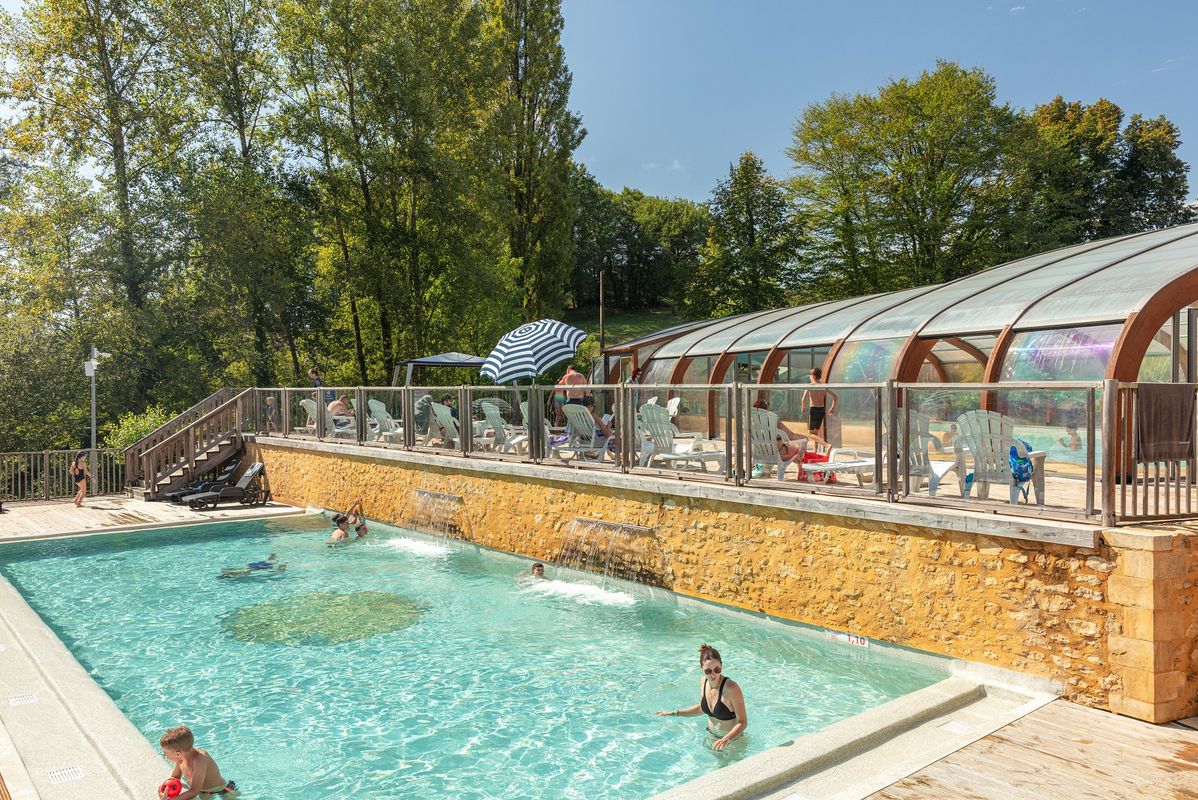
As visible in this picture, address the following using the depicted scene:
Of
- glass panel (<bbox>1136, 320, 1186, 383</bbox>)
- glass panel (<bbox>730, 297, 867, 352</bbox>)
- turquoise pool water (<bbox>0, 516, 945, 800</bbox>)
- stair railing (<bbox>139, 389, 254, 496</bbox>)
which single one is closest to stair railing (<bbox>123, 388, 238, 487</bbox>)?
stair railing (<bbox>139, 389, 254, 496</bbox>)

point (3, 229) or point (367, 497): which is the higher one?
point (3, 229)

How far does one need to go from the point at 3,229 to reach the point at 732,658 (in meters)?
30.8

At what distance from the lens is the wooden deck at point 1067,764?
482 centimetres

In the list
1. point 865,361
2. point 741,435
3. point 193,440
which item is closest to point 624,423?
point 741,435

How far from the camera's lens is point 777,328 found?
1806 centimetres

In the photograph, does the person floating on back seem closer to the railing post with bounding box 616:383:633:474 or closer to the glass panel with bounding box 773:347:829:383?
the railing post with bounding box 616:383:633:474

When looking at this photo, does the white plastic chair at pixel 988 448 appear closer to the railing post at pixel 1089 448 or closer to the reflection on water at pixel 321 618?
the railing post at pixel 1089 448

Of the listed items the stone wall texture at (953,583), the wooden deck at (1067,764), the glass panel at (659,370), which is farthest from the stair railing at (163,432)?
the wooden deck at (1067,764)

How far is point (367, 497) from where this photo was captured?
55.6ft

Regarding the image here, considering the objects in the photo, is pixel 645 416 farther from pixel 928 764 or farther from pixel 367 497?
pixel 367 497

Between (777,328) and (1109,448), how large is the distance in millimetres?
11994

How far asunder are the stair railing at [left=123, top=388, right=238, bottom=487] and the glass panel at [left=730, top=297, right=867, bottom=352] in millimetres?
14855

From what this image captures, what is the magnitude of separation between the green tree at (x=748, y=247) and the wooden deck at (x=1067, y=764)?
3573cm

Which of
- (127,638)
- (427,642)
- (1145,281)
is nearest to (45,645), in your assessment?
(127,638)
